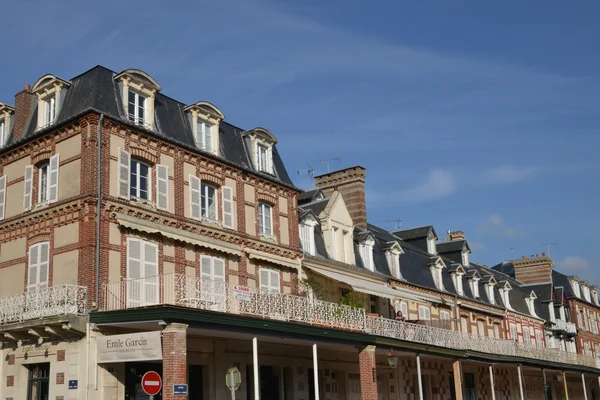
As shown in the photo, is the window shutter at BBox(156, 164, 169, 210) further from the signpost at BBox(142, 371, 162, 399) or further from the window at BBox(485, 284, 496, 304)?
the window at BBox(485, 284, 496, 304)

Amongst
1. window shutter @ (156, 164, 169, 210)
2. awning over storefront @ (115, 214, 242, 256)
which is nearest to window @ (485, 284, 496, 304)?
awning over storefront @ (115, 214, 242, 256)

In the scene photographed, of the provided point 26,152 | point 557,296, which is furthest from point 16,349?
point 557,296

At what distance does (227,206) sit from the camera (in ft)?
77.4

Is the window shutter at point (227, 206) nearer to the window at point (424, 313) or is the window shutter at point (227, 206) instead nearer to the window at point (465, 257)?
the window at point (424, 313)

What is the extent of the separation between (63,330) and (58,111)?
665 cm

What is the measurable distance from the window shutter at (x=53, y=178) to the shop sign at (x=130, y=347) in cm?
464

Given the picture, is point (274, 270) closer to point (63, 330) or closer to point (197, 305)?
point (197, 305)

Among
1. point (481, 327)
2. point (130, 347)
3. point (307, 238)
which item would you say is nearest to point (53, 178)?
point (130, 347)

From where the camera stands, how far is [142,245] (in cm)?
2027

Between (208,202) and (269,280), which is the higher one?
(208,202)

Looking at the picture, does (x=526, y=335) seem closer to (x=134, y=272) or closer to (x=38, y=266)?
(x=134, y=272)

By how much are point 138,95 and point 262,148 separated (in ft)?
19.5

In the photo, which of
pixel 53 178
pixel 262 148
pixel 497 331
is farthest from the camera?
pixel 497 331

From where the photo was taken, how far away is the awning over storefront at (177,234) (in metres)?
19.8
